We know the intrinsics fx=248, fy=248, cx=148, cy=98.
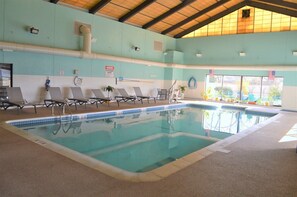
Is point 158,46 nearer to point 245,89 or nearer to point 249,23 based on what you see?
point 249,23

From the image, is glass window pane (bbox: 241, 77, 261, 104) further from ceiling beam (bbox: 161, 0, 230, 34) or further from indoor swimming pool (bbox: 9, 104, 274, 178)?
indoor swimming pool (bbox: 9, 104, 274, 178)

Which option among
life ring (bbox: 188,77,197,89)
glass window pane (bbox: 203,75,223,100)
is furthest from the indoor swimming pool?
life ring (bbox: 188,77,197,89)

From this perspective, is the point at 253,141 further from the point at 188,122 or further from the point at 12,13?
the point at 12,13

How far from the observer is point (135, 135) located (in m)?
6.92

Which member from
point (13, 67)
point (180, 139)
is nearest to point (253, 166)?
point (180, 139)

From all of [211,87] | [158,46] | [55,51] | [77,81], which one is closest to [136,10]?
[158,46]

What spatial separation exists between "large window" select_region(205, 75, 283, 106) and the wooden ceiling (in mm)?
3587

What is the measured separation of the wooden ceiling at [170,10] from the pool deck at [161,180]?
768 cm

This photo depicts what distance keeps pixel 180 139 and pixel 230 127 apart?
8.80ft

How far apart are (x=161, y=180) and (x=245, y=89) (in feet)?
42.3

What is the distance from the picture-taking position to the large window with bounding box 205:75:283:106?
1386 cm

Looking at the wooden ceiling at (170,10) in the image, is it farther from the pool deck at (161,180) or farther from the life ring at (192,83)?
the pool deck at (161,180)

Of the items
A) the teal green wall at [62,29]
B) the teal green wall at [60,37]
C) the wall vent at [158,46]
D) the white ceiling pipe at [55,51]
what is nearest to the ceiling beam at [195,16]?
the wall vent at [158,46]

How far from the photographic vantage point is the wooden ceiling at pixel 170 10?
35.5 feet
